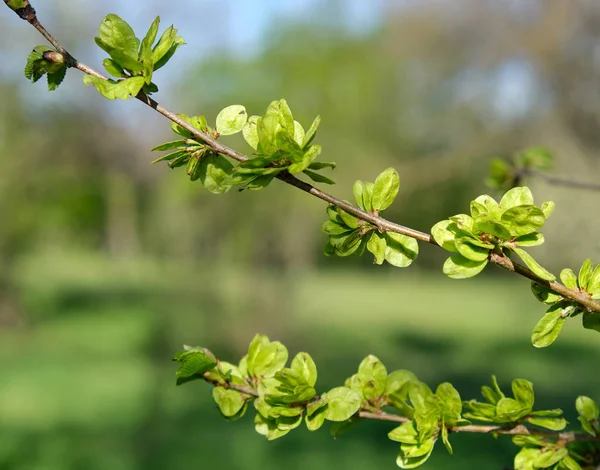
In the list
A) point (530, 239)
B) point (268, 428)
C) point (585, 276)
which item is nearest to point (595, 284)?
point (585, 276)

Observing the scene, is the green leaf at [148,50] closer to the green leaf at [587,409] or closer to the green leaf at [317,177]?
the green leaf at [317,177]

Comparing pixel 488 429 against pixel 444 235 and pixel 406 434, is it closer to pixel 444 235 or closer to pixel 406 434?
pixel 406 434

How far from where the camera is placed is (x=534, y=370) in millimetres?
8773

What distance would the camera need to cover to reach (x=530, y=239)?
73 centimetres

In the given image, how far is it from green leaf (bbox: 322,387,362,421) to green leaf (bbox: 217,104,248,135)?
34 cm

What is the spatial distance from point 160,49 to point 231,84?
1842cm

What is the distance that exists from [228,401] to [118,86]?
0.42 meters

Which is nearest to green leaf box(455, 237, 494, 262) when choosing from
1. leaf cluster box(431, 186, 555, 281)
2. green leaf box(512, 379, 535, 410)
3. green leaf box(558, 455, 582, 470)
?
leaf cluster box(431, 186, 555, 281)

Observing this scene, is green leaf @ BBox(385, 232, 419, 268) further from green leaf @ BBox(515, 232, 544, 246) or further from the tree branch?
the tree branch

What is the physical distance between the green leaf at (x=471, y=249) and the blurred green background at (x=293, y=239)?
1061 millimetres

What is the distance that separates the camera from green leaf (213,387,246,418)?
868mm

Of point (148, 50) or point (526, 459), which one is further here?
point (526, 459)

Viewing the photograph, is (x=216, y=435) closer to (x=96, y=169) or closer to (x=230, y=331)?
(x=230, y=331)

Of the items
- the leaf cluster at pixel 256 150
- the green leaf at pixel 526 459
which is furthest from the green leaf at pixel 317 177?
the green leaf at pixel 526 459
